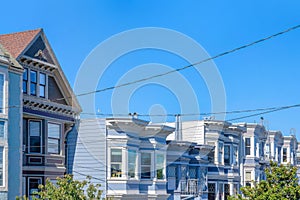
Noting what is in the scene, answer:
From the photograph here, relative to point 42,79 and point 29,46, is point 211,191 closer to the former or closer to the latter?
point 42,79

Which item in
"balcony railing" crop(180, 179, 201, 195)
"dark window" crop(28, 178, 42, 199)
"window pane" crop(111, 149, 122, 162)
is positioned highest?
"window pane" crop(111, 149, 122, 162)

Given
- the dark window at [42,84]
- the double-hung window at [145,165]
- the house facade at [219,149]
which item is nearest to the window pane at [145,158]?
the double-hung window at [145,165]

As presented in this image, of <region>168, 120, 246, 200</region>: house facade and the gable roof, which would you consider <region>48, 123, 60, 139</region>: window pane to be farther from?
<region>168, 120, 246, 200</region>: house facade

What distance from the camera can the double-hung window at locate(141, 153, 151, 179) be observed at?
3381cm

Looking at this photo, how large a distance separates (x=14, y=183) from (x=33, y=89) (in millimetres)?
5377

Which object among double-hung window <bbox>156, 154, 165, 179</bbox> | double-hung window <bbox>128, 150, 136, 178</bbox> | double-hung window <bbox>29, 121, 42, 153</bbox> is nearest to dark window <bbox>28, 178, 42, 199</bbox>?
double-hung window <bbox>29, 121, 42, 153</bbox>

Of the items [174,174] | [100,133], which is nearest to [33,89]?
[100,133]

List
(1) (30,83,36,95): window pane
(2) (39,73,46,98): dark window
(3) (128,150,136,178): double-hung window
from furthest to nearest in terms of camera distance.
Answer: (3) (128,150,136,178): double-hung window < (2) (39,73,46,98): dark window < (1) (30,83,36,95): window pane

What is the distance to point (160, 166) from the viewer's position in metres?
A: 35.0

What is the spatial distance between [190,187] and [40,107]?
45.7 ft

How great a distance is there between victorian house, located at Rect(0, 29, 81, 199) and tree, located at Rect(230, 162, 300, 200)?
9.67m

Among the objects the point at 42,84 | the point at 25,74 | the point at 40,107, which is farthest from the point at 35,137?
the point at 25,74

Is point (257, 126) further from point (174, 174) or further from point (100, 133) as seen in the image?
point (100, 133)

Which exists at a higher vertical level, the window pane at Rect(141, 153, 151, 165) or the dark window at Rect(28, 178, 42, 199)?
the window pane at Rect(141, 153, 151, 165)
